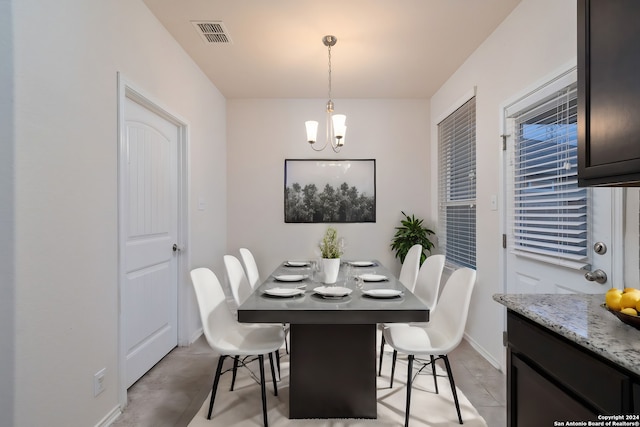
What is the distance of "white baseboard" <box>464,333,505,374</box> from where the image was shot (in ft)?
9.19

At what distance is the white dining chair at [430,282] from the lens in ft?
8.68

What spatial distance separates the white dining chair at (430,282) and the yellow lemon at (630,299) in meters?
1.46

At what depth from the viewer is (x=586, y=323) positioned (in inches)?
44.7

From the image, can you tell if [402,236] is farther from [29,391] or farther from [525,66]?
[29,391]

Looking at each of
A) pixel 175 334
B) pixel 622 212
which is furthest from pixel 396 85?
pixel 175 334

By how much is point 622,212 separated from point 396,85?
2937mm

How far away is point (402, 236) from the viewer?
14.5ft

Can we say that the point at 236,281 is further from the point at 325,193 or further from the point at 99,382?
the point at 325,193

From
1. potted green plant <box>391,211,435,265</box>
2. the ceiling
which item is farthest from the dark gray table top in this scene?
potted green plant <box>391,211,435,265</box>

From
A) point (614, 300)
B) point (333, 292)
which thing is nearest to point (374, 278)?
point (333, 292)

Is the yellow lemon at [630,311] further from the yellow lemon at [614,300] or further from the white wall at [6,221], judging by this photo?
the white wall at [6,221]

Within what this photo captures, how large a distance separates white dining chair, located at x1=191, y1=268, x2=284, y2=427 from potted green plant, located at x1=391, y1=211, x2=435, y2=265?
2412mm

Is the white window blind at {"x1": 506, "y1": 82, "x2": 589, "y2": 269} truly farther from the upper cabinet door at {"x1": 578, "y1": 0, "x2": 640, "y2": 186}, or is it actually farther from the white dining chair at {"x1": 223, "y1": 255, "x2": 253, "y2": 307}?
the white dining chair at {"x1": 223, "y1": 255, "x2": 253, "y2": 307}

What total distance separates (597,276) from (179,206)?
10.4 ft
